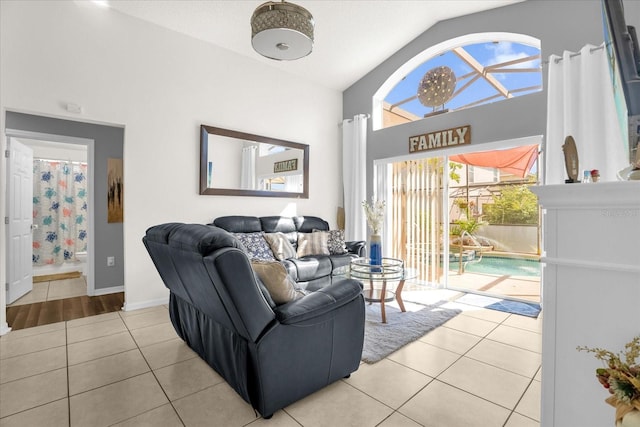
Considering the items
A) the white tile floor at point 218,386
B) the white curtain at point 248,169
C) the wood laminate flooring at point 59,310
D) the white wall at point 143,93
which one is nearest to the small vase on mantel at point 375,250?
the white tile floor at point 218,386

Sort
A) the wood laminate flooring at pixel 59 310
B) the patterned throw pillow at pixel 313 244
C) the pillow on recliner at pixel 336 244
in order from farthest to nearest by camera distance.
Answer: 1. the pillow on recliner at pixel 336 244
2. the patterned throw pillow at pixel 313 244
3. the wood laminate flooring at pixel 59 310

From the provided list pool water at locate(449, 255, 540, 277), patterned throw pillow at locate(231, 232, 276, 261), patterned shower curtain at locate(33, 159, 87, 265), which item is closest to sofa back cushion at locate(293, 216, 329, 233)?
patterned throw pillow at locate(231, 232, 276, 261)

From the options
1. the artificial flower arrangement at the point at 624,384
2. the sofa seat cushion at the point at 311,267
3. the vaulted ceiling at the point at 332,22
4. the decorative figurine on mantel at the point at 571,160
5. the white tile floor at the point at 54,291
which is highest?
the vaulted ceiling at the point at 332,22

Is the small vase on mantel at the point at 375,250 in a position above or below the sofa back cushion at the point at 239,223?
below

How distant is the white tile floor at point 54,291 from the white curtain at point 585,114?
592 cm

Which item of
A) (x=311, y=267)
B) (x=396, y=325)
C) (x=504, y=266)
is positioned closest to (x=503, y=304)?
(x=396, y=325)

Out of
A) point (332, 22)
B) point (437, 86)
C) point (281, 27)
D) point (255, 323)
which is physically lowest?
point (255, 323)

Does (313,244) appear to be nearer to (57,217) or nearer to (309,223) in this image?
(309,223)

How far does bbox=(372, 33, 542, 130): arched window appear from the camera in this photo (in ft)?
12.7

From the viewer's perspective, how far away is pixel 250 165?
4.52 meters

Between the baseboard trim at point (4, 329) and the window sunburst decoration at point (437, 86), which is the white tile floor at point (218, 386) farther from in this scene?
the window sunburst decoration at point (437, 86)

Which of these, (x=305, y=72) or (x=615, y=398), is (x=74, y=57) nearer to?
(x=305, y=72)

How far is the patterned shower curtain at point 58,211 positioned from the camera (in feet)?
17.0

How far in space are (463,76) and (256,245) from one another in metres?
3.67
